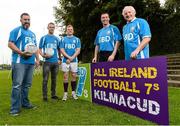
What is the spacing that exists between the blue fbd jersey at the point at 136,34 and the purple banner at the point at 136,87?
0.32m

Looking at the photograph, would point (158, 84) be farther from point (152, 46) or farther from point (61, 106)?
point (152, 46)

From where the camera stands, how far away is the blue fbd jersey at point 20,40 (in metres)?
8.23

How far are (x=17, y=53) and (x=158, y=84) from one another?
341 centimetres

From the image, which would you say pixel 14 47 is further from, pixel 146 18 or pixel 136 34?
pixel 146 18

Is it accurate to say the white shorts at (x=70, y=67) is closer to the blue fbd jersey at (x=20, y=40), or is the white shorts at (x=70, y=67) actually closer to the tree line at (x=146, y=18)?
the blue fbd jersey at (x=20, y=40)

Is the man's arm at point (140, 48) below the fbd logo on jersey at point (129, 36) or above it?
below

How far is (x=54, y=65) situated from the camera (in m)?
10.5

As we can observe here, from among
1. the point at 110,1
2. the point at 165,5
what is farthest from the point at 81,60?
the point at 165,5

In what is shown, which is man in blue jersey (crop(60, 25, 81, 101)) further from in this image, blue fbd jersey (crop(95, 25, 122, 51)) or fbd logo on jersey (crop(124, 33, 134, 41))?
fbd logo on jersey (crop(124, 33, 134, 41))

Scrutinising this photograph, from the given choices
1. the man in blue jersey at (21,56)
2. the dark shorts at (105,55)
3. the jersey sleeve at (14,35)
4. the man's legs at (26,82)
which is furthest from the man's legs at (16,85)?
the dark shorts at (105,55)

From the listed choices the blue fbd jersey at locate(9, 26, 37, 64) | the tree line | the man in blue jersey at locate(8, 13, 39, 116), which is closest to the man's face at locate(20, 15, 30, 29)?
the man in blue jersey at locate(8, 13, 39, 116)

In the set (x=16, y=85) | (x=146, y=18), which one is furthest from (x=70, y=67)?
(x=146, y=18)

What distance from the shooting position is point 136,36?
7352mm

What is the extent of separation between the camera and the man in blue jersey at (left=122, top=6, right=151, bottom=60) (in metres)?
7.11
